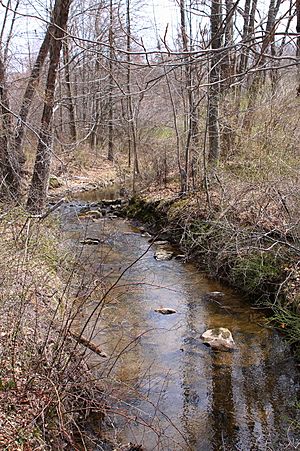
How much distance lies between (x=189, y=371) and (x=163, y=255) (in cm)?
451

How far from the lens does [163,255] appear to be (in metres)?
9.63

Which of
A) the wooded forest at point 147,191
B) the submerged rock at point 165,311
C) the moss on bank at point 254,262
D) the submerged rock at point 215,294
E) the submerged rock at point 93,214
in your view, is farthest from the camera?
the submerged rock at point 93,214

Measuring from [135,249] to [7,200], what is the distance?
327cm

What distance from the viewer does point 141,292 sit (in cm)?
761

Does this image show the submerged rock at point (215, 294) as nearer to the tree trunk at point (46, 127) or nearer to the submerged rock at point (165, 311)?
the submerged rock at point (165, 311)

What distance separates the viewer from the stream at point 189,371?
411 cm

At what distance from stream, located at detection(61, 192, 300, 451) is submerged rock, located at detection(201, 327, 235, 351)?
86 millimetres

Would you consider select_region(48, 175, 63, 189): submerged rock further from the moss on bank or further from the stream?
the stream

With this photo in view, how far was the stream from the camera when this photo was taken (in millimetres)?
4105

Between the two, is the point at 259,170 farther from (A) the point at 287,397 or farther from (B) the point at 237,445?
(B) the point at 237,445

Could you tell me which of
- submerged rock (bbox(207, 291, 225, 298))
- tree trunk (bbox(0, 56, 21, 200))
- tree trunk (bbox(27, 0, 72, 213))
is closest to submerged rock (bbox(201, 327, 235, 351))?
submerged rock (bbox(207, 291, 225, 298))

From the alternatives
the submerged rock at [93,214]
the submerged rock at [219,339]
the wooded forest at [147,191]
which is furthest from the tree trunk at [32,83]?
the submerged rock at [219,339]

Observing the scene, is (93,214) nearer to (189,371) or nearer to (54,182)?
(54,182)

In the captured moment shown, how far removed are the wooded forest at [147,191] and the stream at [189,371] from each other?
85 mm
